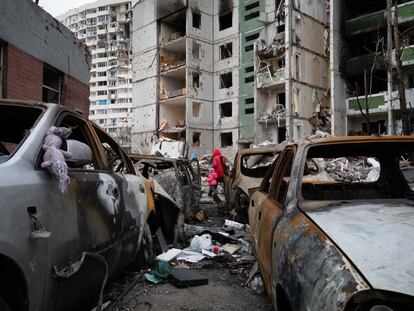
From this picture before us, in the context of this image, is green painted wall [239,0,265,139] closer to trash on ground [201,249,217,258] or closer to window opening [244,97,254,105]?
window opening [244,97,254,105]

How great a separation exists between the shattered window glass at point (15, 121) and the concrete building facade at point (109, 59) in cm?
8858

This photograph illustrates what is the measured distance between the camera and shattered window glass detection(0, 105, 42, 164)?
3.18 metres

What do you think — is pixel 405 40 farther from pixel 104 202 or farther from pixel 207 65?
pixel 104 202

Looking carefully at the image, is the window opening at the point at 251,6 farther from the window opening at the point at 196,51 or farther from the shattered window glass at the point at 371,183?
the shattered window glass at the point at 371,183

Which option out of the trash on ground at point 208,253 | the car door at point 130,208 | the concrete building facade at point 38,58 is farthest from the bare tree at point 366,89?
the car door at point 130,208

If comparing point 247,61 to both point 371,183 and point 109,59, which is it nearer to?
point 371,183

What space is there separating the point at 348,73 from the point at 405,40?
177 inches

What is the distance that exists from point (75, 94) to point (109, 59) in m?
99.9

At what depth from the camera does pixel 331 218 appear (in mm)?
2426

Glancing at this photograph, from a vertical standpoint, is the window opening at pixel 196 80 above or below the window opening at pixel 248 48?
below

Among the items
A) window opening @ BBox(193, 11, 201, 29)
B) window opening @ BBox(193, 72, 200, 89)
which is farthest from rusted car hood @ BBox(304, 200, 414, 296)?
window opening @ BBox(193, 11, 201, 29)

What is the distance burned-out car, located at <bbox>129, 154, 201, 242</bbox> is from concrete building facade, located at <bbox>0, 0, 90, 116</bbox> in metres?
1.79

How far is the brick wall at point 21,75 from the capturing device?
25.1 ft

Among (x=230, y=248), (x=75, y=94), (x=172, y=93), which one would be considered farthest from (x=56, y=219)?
(x=172, y=93)
